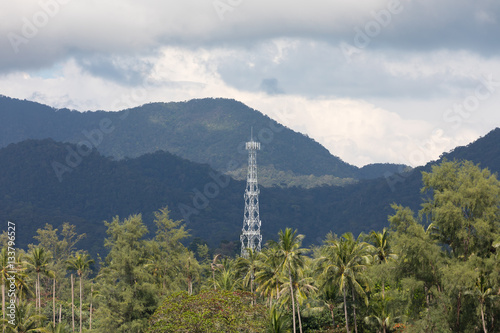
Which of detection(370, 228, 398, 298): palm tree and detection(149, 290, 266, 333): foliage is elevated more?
detection(370, 228, 398, 298): palm tree

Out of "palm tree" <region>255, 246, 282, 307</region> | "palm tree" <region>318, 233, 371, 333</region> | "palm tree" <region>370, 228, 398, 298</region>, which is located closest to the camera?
"palm tree" <region>318, 233, 371, 333</region>

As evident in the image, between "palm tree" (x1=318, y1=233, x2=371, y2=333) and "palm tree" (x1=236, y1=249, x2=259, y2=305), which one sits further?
"palm tree" (x1=236, y1=249, x2=259, y2=305)

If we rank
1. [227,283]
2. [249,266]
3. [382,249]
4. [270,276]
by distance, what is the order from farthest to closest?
[227,283], [249,266], [382,249], [270,276]

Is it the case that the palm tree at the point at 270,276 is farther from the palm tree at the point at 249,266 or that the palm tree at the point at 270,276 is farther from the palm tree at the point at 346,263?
the palm tree at the point at 249,266

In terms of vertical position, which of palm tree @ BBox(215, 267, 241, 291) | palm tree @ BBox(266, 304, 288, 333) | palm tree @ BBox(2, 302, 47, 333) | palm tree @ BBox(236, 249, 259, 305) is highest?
palm tree @ BBox(236, 249, 259, 305)

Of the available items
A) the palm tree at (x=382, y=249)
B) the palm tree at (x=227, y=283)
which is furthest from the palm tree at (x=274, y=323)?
the palm tree at (x=227, y=283)

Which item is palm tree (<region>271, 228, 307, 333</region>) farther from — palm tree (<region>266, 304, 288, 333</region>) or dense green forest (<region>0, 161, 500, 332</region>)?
palm tree (<region>266, 304, 288, 333</region>)

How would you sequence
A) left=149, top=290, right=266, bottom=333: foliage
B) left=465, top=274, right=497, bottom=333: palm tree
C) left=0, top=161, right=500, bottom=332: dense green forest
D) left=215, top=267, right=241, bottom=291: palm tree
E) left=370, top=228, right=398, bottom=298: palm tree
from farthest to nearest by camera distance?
left=215, top=267, right=241, bottom=291: palm tree < left=370, top=228, right=398, bottom=298: palm tree < left=149, top=290, right=266, bottom=333: foliage < left=0, top=161, right=500, bottom=332: dense green forest < left=465, top=274, right=497, bottom=333: palm tree

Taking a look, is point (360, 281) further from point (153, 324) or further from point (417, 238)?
point (153, 324)

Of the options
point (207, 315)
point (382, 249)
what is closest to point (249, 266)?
point (382, 249)

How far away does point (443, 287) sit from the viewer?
5978 centimetres

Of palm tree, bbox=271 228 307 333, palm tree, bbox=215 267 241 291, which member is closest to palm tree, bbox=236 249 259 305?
palm tree, bbox=215 267 241 291

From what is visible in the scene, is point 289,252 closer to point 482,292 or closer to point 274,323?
point 274,323

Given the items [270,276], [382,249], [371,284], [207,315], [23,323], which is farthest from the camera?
[382,249]
